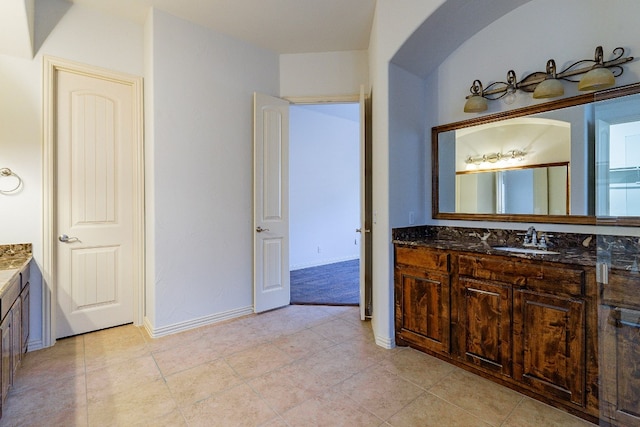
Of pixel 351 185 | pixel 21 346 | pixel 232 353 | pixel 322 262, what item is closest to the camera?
pixel 21 346

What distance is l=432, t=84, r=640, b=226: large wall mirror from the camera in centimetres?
179

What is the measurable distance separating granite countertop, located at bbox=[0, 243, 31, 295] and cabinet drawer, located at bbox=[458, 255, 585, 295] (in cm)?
274

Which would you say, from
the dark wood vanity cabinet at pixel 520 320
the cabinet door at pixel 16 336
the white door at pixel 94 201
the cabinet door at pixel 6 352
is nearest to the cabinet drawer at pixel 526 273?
the dark wood vanity cabinet at pixel 520 320

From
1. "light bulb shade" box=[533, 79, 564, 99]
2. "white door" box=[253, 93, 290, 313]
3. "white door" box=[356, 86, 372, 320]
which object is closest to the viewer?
"light bulb shade" box=[533, 79, 564, 99]

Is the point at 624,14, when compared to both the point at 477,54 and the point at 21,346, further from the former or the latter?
the point at 21,346

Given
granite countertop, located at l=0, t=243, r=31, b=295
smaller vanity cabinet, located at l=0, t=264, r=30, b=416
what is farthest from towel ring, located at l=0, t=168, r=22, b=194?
smaller vanity cabinet, located at l=0, t=264, r=30, b=416

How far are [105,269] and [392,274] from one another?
2614 mm

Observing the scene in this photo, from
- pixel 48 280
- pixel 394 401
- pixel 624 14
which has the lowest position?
pixel 394 401

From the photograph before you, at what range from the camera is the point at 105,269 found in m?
2.88

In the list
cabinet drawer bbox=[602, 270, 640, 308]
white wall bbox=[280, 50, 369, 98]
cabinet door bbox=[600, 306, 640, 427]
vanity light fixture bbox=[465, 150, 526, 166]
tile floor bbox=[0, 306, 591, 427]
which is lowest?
tile floor bbox=[0, 306, 591, 427]

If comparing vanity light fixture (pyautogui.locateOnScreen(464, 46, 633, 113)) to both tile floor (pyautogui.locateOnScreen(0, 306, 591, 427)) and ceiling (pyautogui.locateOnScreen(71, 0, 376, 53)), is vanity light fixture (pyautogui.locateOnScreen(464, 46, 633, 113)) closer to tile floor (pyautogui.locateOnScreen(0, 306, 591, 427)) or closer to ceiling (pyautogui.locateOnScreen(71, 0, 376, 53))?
ceiling (pyautogui.locateOnScreen(71, 0, 376, 53))

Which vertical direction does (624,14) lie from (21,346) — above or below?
above

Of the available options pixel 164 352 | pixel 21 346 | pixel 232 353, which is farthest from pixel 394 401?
pixel 21 346

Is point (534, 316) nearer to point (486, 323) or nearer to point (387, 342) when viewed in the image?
point (486, 323)
